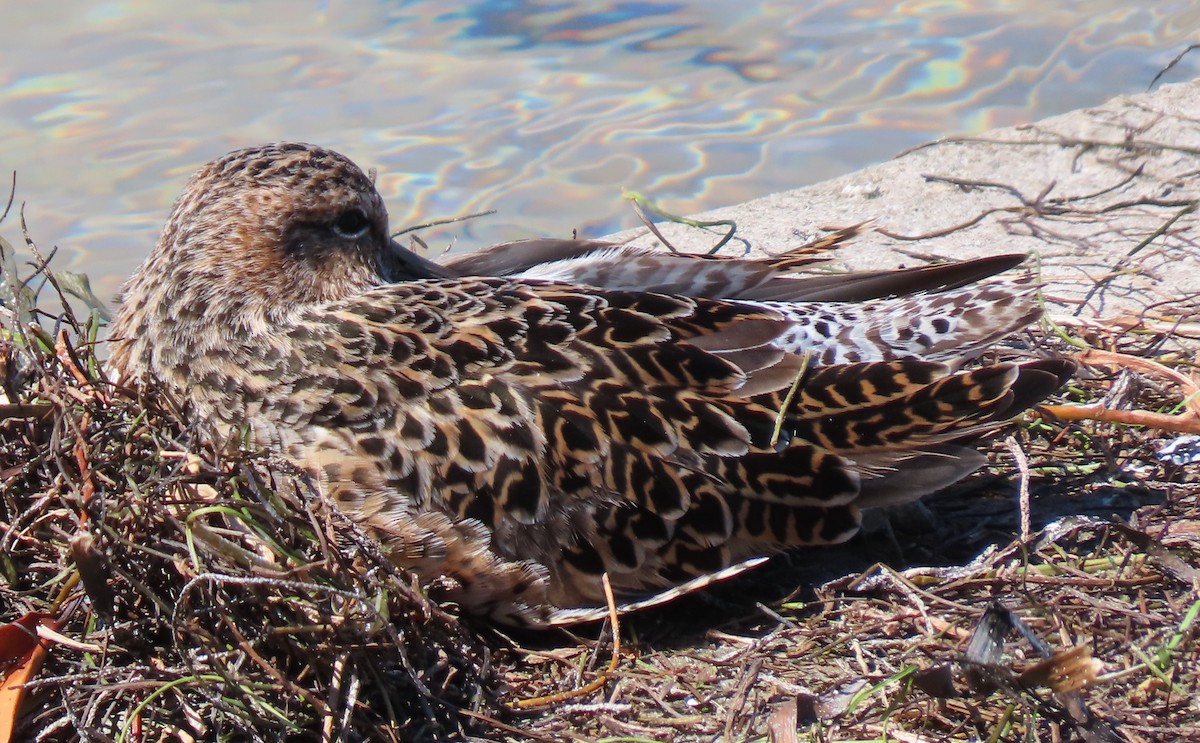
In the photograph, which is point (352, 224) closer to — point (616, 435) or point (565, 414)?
point (565, 414)

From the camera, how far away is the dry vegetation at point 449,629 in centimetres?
297

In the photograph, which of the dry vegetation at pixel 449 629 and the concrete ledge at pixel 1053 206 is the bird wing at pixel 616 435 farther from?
the concrete ledge at pixel 1053 206

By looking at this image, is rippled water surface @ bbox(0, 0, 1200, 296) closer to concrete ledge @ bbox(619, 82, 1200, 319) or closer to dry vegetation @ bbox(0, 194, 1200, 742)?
concrete ledge @ bbox(619, 82, 1200, 319)

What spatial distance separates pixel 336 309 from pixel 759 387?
46.3 inches

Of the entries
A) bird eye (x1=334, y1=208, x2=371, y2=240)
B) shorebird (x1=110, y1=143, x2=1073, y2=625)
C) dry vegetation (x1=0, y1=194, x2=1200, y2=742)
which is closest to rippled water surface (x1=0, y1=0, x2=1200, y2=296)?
bird eye (x1=334, y1=208, x2=371, y2=240)

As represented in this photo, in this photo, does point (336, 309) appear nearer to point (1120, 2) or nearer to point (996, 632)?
point (996, 632)

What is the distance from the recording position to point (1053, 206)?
19.4 ft

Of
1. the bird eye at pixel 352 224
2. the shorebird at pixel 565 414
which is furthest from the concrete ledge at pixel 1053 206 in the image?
the bird eye at pixel 352 224

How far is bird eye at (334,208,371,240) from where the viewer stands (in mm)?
3967

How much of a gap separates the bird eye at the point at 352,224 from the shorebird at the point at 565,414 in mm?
246

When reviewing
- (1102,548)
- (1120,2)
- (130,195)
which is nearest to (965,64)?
(1120,2)

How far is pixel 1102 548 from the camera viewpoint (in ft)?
11.7

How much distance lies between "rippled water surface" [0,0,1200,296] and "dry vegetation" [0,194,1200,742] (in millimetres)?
4176

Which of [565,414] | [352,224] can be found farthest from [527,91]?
[565,414]
